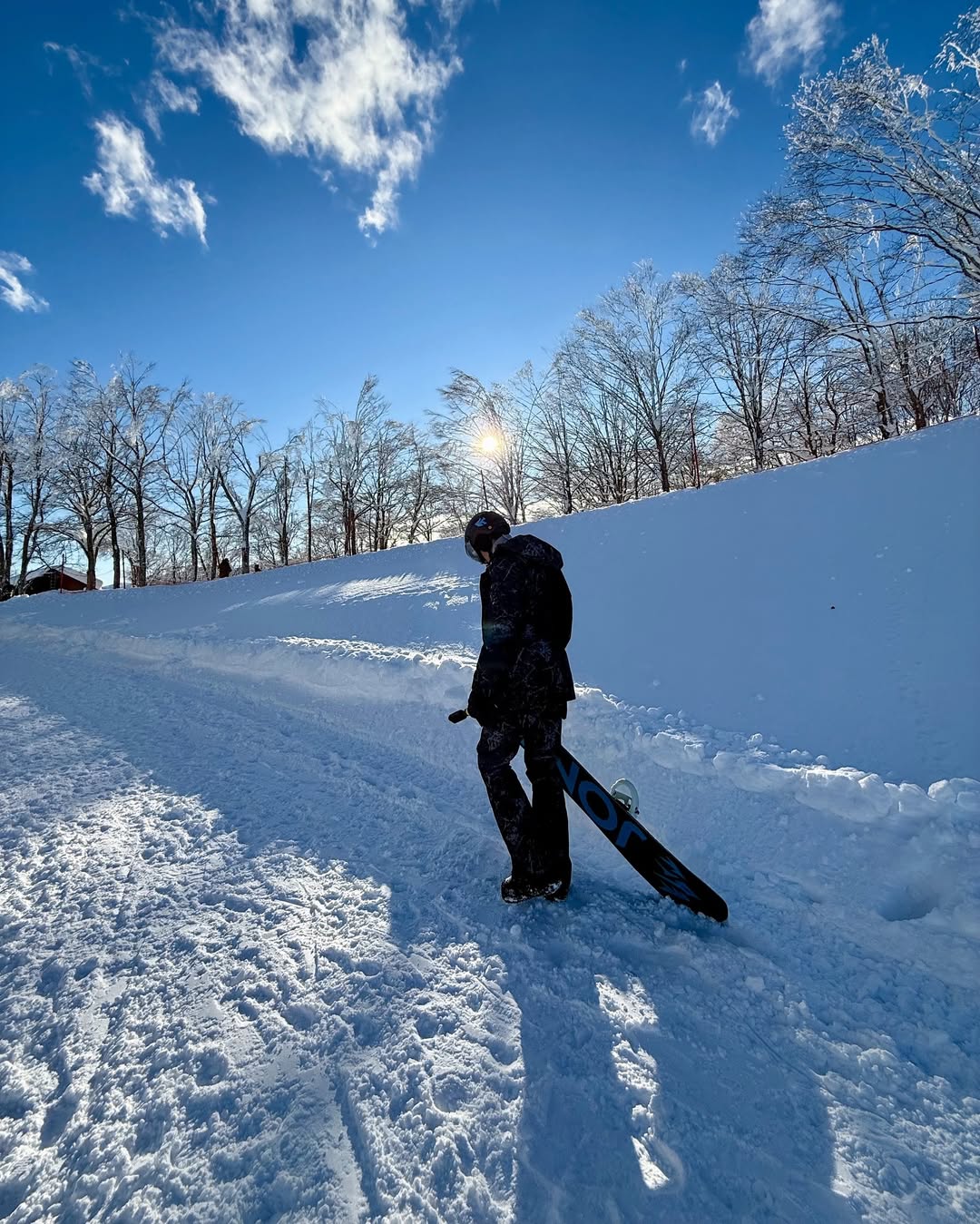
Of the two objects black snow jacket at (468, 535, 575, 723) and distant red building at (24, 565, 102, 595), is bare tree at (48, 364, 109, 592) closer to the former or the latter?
distant red building at (24, 565, 102, 595)

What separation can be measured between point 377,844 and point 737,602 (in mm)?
5331

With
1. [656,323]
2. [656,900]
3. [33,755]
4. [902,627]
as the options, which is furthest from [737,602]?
[656,323]

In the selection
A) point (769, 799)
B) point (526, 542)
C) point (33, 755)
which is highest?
point (526, 542)

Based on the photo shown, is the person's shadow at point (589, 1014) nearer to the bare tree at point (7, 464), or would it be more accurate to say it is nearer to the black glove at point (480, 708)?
the black glove at point (480, 708)

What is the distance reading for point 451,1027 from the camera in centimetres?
202

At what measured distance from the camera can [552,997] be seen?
7.11 ft

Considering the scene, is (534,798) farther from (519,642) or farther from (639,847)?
(519,642)

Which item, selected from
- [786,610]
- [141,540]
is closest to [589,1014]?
[786,610]

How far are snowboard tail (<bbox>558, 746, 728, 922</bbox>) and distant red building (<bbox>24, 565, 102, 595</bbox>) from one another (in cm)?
3603

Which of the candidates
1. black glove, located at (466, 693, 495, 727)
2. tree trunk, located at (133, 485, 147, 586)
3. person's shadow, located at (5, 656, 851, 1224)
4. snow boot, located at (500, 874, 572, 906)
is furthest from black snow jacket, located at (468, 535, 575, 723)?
tree trunk, located at (133, 485, 147, 586)

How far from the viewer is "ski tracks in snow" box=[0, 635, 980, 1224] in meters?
1.50

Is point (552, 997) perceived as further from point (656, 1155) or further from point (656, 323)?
point (656, 323)

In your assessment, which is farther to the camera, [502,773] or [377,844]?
[377,844]

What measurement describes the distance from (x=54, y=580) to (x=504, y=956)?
5525cm
